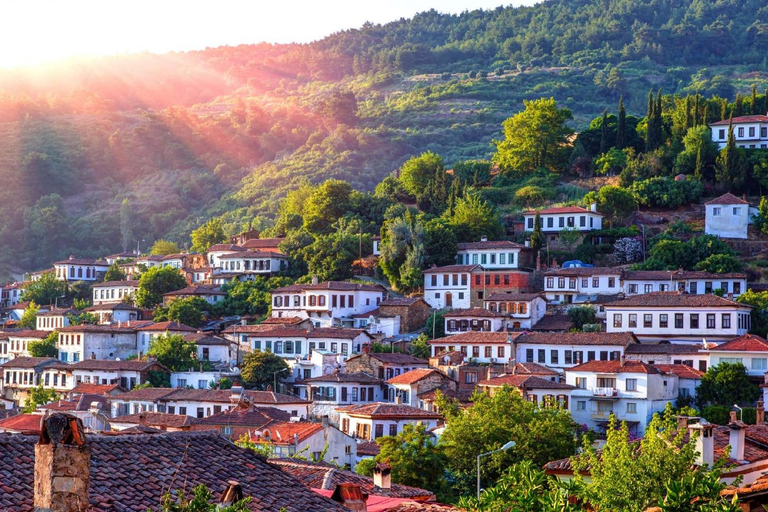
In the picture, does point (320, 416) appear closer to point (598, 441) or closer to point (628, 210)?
point (598, 441)

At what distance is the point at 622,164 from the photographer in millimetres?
95438

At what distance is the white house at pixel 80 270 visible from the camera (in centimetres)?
10975

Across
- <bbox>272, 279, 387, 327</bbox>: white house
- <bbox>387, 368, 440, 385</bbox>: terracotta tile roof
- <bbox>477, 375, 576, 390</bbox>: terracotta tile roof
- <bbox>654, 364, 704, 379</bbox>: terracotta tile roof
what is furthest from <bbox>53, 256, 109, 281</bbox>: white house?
<bbox>654, 364, 704, 379</bbox>: terracotta tile roof

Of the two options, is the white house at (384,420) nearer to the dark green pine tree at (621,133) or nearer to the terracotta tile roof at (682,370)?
the terracotta tile roof at (682,370)

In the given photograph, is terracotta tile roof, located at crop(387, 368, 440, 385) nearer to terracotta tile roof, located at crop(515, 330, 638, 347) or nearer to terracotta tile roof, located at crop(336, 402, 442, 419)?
terracotta tile roof, located at crop(336, 402, 442, 419)

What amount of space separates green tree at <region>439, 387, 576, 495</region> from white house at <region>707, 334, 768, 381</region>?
16.2m

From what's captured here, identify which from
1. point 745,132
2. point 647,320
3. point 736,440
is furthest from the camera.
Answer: point 745,132

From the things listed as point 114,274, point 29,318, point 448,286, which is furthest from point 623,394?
point 114,274

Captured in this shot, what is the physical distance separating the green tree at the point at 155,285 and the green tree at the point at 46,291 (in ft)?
43.6

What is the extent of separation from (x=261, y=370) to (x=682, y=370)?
22.8m

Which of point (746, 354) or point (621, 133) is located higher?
point (621, 133)

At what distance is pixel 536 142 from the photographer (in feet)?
331

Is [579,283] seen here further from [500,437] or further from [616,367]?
[500,437]

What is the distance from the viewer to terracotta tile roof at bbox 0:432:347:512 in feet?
48.7
